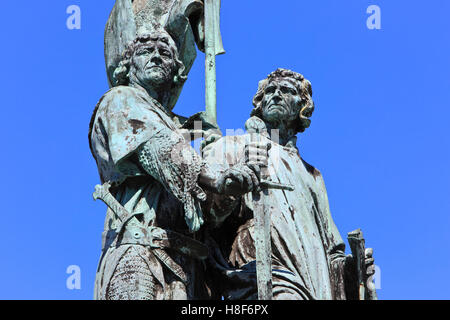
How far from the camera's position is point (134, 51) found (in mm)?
17359

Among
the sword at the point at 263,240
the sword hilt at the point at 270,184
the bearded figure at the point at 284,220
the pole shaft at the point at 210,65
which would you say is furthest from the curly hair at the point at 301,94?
the sword at the point at 263,240

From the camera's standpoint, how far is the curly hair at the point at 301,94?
18109 mm

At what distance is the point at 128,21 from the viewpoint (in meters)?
18.2

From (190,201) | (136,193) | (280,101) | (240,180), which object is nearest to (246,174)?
(240,180)

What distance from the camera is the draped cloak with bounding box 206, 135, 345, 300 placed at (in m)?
16.6

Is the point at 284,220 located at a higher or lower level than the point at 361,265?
higher

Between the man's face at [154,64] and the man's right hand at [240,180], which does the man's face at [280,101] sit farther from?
the man's right hand at [240,180]

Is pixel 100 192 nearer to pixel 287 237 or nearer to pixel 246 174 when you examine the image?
pixel 246 174

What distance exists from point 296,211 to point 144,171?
1758 millimetres

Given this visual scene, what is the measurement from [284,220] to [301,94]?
182cm

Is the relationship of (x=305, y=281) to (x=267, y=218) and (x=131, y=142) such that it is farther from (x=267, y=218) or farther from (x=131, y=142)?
(x=131, y=142)

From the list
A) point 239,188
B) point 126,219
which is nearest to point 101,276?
point 126,219

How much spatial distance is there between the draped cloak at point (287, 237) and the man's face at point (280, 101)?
1.14ft
